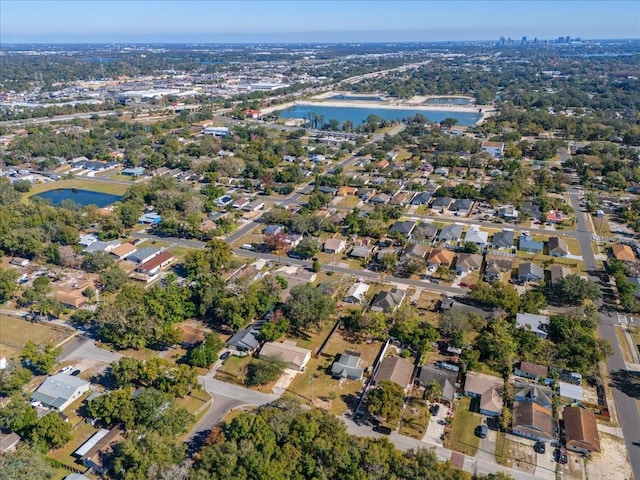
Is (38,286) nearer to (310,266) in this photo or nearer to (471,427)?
(310,266)

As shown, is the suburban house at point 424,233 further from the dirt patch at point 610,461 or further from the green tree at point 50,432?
the green tree at point 50,432

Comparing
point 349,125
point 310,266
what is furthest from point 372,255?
point 349,125

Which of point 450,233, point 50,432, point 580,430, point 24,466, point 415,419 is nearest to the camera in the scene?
point 24,466

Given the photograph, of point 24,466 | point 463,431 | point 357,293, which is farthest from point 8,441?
point 357,293

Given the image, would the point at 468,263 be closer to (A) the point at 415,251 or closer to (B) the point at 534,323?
(A) the point at 415,251

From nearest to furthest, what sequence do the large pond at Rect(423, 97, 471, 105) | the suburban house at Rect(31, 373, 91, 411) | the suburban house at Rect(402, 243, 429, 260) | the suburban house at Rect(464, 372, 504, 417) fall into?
1. the suburban house at Rect(464, 372, 504, 417)
2. the suburban house at Rect(31, 373, 91, 411)
3. the suburban house at Rect(402, 243, 429, 260)
4. the large pond at Rect(423, 97, 471, 105)

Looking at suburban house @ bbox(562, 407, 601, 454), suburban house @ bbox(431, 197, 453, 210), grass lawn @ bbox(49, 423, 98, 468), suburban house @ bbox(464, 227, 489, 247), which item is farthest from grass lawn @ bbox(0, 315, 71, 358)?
suburban house @ bbox(431, 197, 453, 210)

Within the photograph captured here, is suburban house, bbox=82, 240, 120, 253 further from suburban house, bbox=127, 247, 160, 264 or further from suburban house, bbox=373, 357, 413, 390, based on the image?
suburban house, bbox=373, 357, 413, 390
